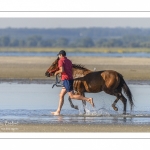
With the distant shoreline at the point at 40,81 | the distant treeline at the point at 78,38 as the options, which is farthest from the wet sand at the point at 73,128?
the distant treeline at the point at 78,38

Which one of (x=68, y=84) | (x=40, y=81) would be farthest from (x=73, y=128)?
(x=40, y=81)

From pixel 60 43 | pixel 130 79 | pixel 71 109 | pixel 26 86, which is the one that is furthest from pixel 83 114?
pixel 60 43

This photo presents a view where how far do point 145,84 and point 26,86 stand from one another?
4.36m

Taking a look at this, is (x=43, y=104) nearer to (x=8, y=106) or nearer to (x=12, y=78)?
(x=8, y=106)

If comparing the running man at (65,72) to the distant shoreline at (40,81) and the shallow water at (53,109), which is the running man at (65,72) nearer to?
the shallow water at (53,109)

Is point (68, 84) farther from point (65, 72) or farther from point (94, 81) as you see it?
point (94, 81)

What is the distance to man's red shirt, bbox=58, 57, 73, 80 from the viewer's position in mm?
14969

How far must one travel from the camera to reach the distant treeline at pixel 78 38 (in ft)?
234

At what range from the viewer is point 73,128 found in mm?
12930

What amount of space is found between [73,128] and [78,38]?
66.4 metres

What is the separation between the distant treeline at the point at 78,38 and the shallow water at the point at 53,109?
49.2 meters

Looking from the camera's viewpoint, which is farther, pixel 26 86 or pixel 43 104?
pixel 26 86

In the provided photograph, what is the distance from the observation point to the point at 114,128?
13.0m

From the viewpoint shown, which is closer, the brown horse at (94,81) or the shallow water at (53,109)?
the shallow water at (53,109)
